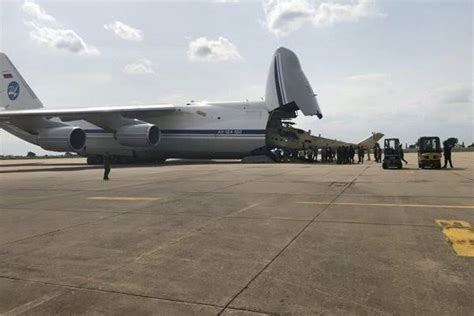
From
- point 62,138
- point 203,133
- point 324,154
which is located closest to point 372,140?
point 324,154

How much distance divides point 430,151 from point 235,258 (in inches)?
809

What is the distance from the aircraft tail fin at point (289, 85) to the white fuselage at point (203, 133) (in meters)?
1.66

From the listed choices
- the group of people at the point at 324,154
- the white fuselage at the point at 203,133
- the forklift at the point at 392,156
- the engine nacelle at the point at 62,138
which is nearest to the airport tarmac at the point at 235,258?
the forklift at the point at 392,156

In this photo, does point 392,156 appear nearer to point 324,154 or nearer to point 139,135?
point 324,154

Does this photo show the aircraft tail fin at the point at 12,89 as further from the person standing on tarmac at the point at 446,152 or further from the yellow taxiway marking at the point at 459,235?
the yellow taxiway marking at the point at 459,235

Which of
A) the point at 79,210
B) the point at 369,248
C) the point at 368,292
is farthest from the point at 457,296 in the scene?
Result: the point at 79,210

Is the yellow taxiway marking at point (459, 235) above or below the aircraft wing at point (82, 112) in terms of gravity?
below

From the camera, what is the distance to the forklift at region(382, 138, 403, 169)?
916 inches

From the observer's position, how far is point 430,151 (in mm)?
23031

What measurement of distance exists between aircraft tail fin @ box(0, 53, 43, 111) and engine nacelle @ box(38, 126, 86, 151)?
694 cm

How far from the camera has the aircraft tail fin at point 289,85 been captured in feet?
91.1

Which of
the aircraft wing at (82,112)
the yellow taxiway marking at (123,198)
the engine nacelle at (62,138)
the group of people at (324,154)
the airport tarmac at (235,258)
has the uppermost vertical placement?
the aircraft wing at (82,112)

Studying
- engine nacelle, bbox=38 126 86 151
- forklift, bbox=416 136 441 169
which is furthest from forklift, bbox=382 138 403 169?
engine nacelle, bbox=38 126 86 151

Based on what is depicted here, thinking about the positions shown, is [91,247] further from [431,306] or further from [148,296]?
[431,306]
